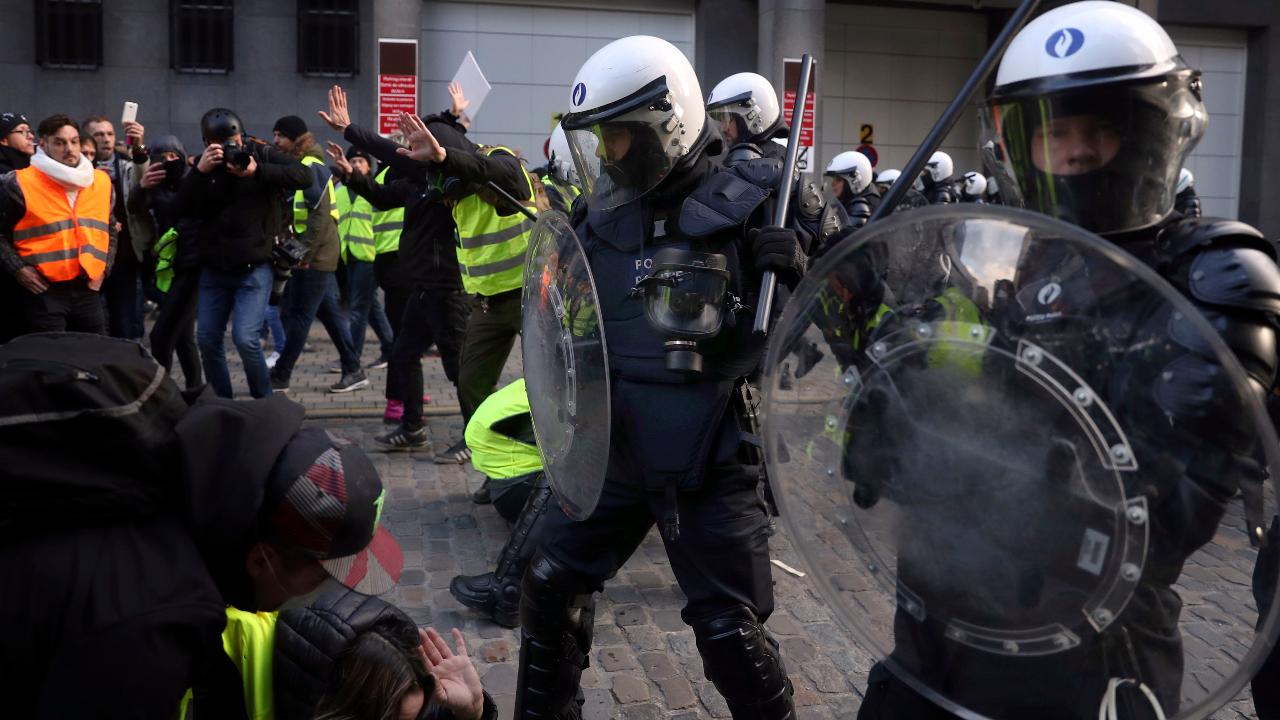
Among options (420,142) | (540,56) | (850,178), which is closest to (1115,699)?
(420,142)

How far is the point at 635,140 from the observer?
2.79m

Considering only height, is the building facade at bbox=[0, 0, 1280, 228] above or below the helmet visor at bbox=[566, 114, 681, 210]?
above

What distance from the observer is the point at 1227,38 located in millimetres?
16188

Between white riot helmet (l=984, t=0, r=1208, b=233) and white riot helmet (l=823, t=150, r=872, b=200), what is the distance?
762cm

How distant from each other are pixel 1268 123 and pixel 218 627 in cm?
1756

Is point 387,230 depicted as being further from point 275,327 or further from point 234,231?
point 234,231

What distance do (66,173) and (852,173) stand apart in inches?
226

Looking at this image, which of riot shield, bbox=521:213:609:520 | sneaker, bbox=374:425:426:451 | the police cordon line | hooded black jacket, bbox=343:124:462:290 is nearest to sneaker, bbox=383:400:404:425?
sneaker, bbox=374:425:426:451

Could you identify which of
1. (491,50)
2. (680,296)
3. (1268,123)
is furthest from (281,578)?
(1268,123)

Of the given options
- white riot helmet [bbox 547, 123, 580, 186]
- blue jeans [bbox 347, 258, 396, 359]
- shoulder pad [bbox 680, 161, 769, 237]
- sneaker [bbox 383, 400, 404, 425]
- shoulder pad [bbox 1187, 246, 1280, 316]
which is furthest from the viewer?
blue jeans [bbox 347, 258, 396, 359]

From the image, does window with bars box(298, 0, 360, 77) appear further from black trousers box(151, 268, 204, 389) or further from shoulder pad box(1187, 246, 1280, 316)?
shoulder pad box(1187, 246, 1280, 316)

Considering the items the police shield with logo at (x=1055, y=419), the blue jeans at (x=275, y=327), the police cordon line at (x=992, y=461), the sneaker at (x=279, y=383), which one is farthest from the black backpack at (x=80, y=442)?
the blue jeans at (x=275, y=327)

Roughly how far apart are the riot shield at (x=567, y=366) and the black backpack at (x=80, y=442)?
1.30 metres

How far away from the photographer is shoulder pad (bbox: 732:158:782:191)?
2.79 m
